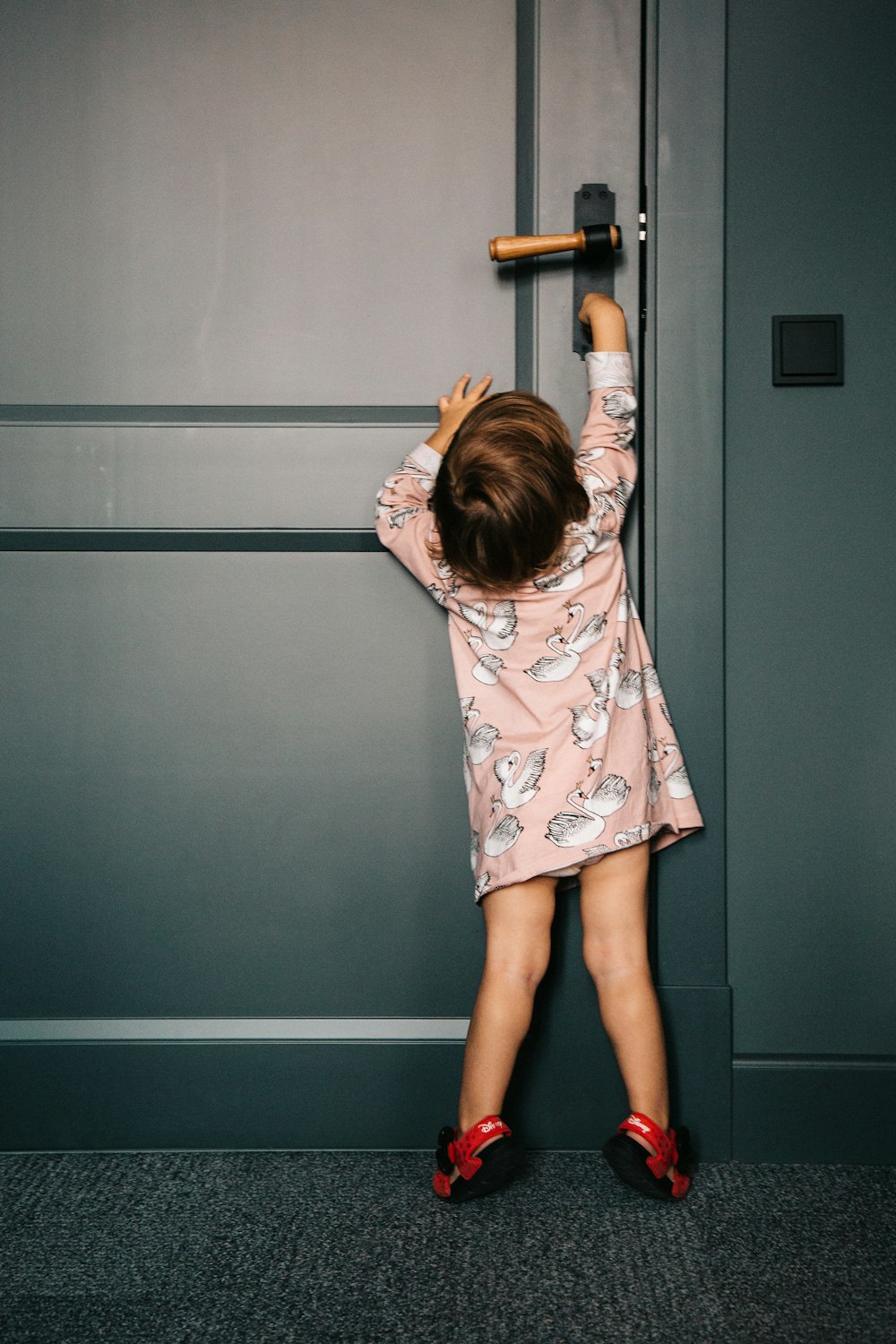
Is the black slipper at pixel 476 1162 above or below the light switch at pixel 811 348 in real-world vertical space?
below

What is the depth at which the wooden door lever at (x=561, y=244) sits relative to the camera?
119 centimetres

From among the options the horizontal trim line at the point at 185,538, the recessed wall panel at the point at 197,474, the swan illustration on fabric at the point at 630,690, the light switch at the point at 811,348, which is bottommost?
the swan illustration on fabric at the point at 630,690

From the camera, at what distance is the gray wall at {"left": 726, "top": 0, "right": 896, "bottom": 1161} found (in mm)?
Result: 1221

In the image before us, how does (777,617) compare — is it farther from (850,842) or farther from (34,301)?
(34,301)

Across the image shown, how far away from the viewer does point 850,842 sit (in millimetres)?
1243

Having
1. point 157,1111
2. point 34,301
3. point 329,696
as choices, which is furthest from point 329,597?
point 157,1111

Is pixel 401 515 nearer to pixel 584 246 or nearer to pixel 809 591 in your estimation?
pixel 584 246

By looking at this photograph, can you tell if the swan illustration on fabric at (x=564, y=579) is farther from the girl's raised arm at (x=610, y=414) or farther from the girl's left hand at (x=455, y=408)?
the girl's left hand at (x=455, y=408)

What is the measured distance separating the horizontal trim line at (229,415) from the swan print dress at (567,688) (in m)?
0.07

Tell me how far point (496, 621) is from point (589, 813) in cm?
25

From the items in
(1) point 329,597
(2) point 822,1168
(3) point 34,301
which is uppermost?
(3) point 34,301

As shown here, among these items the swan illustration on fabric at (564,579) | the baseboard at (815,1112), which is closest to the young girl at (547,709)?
the swan illustration on fabric at (564,579)

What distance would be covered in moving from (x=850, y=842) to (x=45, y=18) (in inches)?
56.8

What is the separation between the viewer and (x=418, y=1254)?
1.03m
